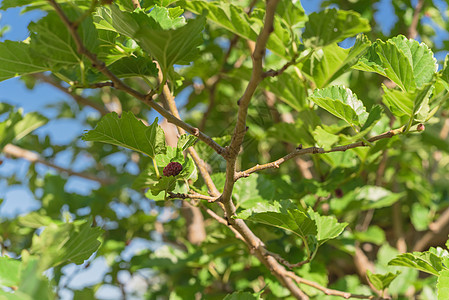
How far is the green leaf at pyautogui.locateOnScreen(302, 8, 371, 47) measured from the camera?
0.50 m

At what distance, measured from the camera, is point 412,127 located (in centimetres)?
50

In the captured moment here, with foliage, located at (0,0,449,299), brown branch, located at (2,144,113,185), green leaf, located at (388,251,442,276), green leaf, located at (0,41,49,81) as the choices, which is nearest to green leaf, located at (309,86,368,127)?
foliage, located at (0,0,449,299)

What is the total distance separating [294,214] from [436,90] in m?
0.25

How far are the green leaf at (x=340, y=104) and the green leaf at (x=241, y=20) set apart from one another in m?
0.18

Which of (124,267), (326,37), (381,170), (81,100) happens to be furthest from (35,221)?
(381,170)

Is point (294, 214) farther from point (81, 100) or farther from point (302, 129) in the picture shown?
point (81, 100)

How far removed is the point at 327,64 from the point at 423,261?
360 mm

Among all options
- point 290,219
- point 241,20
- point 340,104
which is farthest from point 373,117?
point 241,20

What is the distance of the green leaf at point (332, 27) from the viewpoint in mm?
497

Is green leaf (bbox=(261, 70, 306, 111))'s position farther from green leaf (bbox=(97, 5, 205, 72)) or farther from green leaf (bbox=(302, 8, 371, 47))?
green leaf (bbox=(97, 5, 205, 72))

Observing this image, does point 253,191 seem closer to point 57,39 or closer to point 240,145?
point 240,145

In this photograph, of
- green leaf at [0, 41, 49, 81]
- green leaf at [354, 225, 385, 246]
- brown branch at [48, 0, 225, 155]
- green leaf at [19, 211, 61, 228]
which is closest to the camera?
brown branch at [48, 0, 225, 155]

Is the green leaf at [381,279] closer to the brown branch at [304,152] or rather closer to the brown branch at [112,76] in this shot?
the brown branch at [304,152]

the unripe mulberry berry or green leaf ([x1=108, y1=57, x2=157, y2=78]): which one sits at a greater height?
green leaf ([x1=108, y1=57, x2=157, y2=78])
